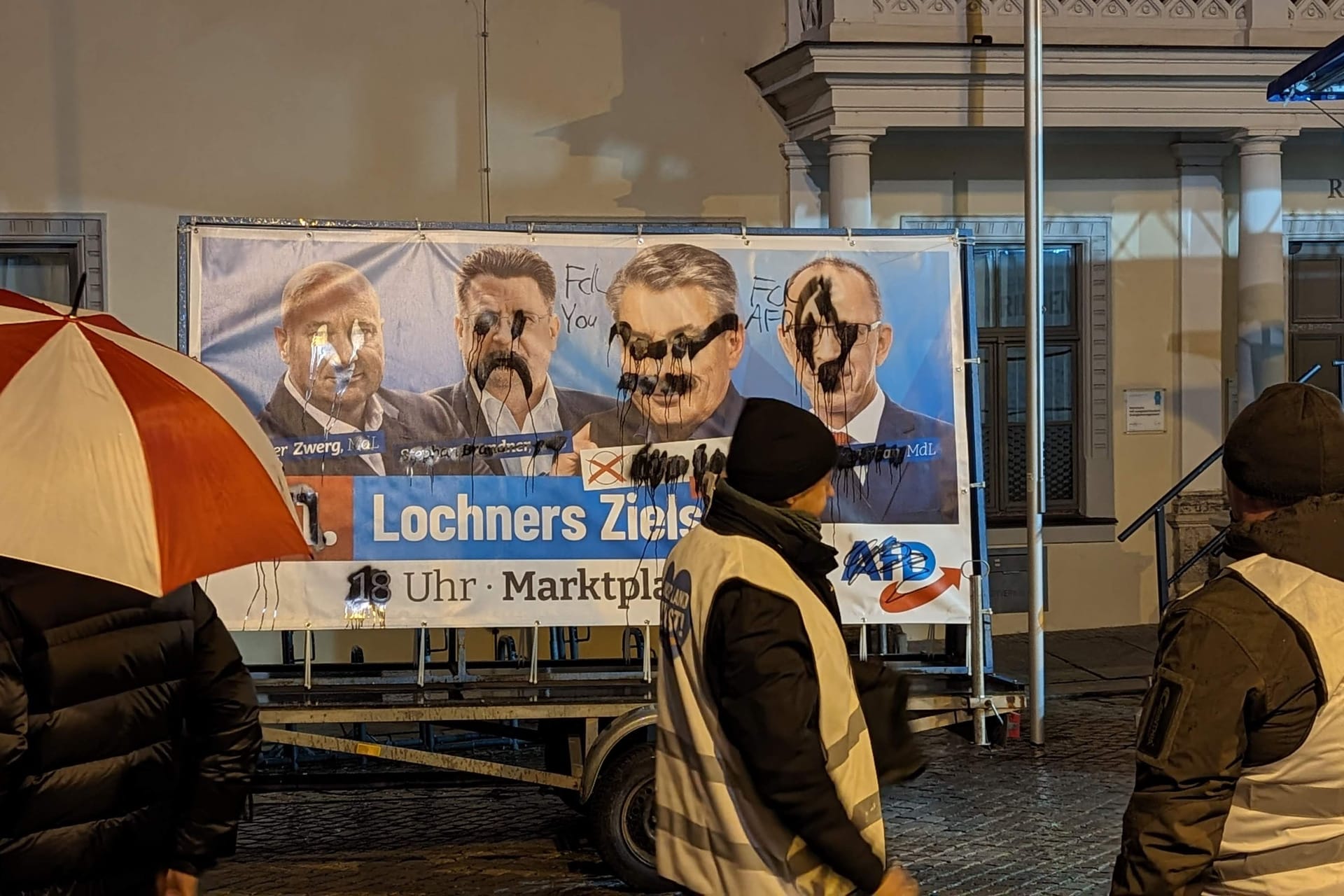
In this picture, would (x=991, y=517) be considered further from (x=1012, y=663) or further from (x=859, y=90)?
(x=859, y=90)

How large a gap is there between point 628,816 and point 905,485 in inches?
80.6

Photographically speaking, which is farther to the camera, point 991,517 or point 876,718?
point 991,517

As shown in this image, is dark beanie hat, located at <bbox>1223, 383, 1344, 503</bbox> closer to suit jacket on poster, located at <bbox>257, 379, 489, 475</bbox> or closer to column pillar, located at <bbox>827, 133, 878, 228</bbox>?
suit jacket on poster, located at <bbox>257, 379, 489, 475</bbox>

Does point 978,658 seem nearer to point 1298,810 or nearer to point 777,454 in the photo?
point 777,454

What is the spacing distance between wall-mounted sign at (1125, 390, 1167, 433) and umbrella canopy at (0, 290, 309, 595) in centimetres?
1153

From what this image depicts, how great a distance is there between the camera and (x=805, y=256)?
6703mm

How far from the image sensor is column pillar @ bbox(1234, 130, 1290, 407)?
40.6 ft

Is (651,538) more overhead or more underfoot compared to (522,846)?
more overhead

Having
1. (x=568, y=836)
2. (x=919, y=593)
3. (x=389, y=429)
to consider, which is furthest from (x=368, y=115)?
(x=919, y=593)

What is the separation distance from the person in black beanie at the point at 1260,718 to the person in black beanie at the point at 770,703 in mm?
579

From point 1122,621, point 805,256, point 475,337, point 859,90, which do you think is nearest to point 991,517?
point 1122,621

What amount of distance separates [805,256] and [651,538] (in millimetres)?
1548

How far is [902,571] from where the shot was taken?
21.8 feet

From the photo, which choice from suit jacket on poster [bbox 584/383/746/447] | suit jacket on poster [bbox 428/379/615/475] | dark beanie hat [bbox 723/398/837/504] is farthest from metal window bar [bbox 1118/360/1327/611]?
dark beanie hat [bbox 723/398/837/504]
